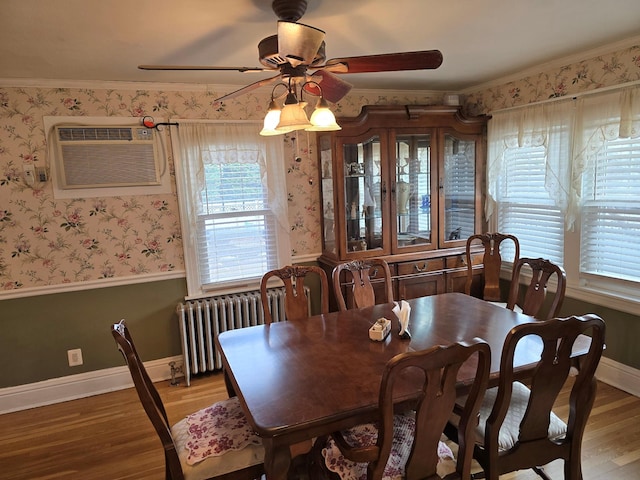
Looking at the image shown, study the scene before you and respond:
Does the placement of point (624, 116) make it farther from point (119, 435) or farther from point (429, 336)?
point (119, 435)

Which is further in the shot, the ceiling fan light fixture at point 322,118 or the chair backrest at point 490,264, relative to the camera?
the chair backrest at point 490,264

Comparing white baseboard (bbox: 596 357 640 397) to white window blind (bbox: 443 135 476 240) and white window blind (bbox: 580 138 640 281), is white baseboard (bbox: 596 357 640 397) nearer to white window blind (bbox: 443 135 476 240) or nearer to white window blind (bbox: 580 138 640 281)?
white window blind (bbox: 580 138 640 281)

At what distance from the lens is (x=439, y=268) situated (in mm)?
3561

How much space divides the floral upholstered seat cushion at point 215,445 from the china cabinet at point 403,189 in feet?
5.93

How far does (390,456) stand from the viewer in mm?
1570

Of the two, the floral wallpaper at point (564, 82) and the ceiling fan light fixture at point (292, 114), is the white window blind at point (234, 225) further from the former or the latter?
the floral wallpaper at point (564, 82)

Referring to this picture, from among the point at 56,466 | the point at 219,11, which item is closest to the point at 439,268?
the point at 219,11

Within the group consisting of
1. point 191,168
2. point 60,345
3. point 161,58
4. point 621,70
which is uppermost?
point 161,58

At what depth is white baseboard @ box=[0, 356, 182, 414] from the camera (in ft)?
9.88

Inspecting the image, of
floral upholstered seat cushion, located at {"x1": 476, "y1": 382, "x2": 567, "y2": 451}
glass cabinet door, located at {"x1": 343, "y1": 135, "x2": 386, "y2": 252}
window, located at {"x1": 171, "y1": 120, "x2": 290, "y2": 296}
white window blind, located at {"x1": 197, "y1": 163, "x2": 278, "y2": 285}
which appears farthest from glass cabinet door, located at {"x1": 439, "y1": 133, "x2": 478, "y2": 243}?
floral upholstered seat cushion, located at {"x1": 476, "y1": 382, "x2": 567, "y2": 451}

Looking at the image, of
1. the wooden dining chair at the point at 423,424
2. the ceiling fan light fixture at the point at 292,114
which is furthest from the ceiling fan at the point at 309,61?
the wooden dining chair at the point at 423,424

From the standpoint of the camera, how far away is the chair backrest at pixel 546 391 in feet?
4.65

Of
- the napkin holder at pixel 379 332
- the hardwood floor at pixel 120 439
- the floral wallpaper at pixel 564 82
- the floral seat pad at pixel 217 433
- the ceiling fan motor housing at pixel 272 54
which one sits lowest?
the hardwood floor at pixel 120 439

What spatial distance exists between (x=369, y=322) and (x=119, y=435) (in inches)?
70.2
